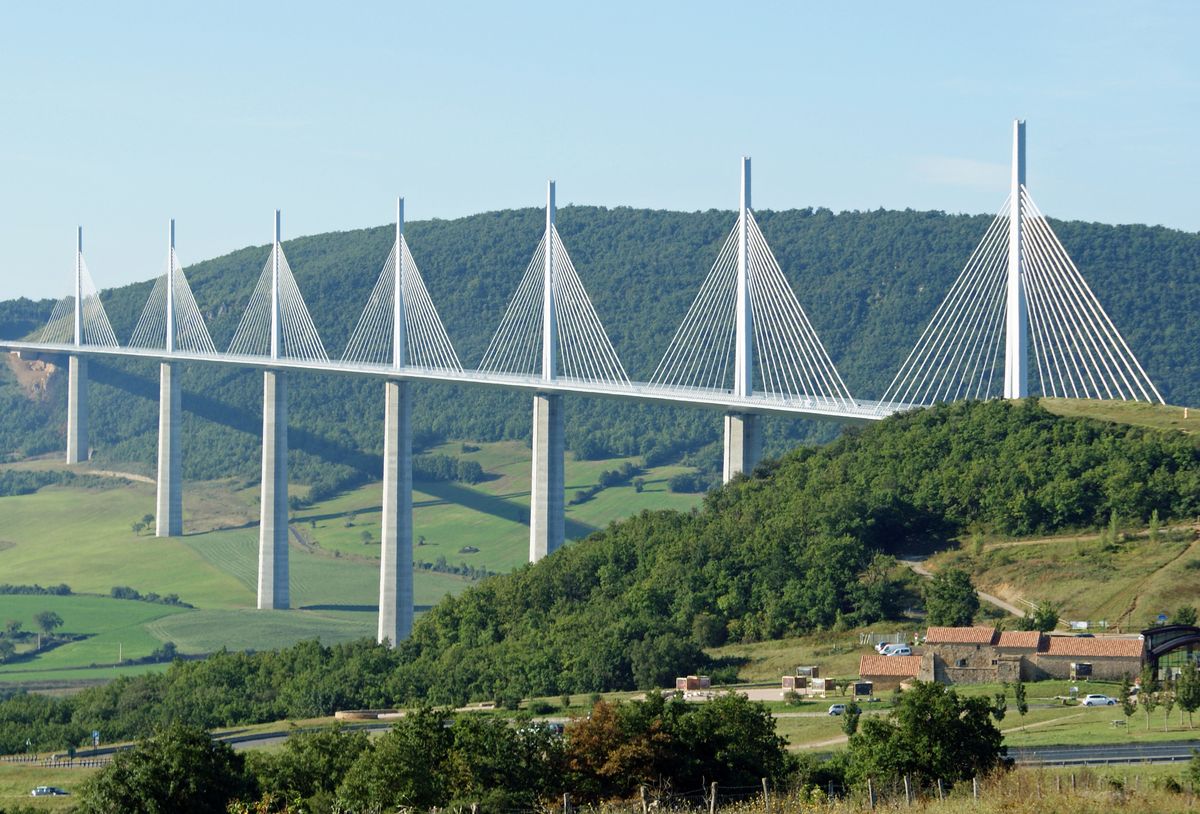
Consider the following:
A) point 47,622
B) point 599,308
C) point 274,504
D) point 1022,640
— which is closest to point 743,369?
point 1022,640

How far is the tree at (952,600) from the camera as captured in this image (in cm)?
5028

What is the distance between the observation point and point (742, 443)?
221 feet

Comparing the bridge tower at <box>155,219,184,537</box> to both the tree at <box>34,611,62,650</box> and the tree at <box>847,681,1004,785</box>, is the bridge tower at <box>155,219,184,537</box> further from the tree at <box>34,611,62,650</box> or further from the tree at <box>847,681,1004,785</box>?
the tree at <box>847,681,1004,785</box>

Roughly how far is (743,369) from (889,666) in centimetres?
2034

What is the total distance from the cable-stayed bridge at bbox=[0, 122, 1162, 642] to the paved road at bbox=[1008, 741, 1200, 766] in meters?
16.4

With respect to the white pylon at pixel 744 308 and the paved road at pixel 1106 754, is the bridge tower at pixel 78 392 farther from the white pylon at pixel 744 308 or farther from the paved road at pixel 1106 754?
the paved road at pixel 1106 754

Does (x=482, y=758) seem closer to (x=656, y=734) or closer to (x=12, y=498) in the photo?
(x=656, y=734)

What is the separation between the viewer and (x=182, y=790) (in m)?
29.8

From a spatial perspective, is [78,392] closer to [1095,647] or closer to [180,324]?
[180,324]

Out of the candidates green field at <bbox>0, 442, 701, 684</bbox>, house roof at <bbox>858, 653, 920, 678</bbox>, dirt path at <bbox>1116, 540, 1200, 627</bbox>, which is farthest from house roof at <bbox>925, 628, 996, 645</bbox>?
green field at <bbox>0, 442, 701, 684</bbox>

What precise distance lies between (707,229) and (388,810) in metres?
107

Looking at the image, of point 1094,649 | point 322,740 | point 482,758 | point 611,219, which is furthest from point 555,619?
point 611,219

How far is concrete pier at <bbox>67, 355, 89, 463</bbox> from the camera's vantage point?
398ft

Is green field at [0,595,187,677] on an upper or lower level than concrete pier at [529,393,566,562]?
lower
